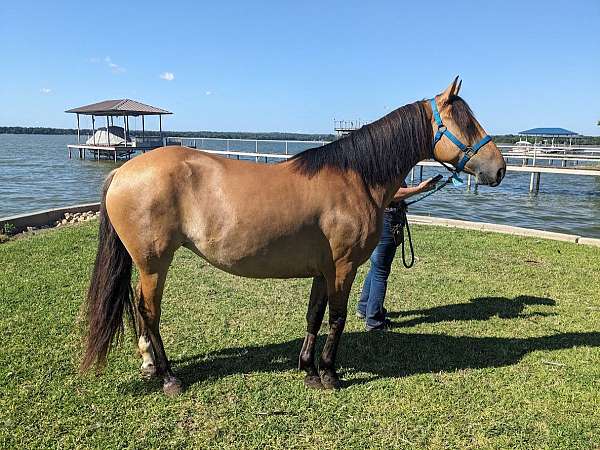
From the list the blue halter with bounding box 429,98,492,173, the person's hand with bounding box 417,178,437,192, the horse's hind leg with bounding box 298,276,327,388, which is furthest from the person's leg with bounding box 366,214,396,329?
the blue halter with bounding box 429,98,492,173

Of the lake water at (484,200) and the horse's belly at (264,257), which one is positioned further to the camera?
the lake water at (484,200)

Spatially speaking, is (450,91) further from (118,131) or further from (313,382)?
(118,131)

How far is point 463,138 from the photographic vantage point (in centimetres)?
319

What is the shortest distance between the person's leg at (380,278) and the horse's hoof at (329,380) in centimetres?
115

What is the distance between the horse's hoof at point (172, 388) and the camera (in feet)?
10.3

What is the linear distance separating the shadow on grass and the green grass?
2 centimetres

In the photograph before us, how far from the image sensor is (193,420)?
2.88 metres

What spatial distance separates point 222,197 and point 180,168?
13.4 inches

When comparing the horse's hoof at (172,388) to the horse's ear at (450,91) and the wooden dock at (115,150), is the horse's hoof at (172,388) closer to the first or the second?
the horse's ear at (450,91)

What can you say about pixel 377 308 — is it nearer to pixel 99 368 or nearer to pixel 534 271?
pixel 99 368

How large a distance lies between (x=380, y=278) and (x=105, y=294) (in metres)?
2.56

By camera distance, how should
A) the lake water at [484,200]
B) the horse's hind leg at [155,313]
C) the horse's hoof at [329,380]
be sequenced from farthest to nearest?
the lake water at [484,200] < the horse's hoof at [329,380] < the horse's hind leg at [155,313]

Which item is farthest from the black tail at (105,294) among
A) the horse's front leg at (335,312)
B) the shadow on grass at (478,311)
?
the shadow on grass at (478,311)

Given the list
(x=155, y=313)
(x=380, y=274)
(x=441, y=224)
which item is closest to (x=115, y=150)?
(x=441, y=224)
